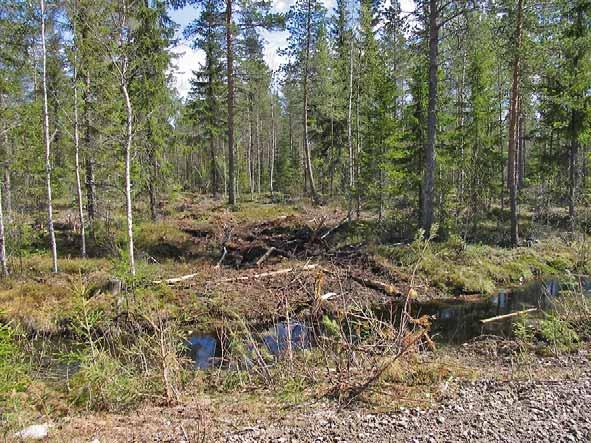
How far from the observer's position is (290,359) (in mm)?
6586

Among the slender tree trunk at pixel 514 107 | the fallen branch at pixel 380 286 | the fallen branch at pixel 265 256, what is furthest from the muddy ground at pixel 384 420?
the slender tree trunk at pixel 514 107

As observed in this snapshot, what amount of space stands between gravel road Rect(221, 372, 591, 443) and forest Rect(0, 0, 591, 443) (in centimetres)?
3

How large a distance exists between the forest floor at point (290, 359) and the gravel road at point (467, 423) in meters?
0.02

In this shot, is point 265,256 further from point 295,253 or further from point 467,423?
point 467,423

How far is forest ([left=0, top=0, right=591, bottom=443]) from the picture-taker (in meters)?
5.48

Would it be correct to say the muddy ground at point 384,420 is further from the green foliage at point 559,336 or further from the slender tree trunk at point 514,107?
the slender tree trunk at point 514,107

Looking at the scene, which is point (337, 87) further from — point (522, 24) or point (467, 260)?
point (467, 260)

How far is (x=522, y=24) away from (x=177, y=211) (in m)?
18.0

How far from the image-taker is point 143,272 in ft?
32.9

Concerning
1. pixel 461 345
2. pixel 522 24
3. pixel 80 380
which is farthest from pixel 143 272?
pixel 522 24

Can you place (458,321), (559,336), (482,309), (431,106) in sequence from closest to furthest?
1. (559,336)
2. (458,321)
3. (482,309)
4. (431,106)

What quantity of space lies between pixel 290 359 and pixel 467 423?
108 inches

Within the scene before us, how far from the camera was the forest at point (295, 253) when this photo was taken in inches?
216

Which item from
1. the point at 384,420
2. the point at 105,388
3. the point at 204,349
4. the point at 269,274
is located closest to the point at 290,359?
the point at 384,420
